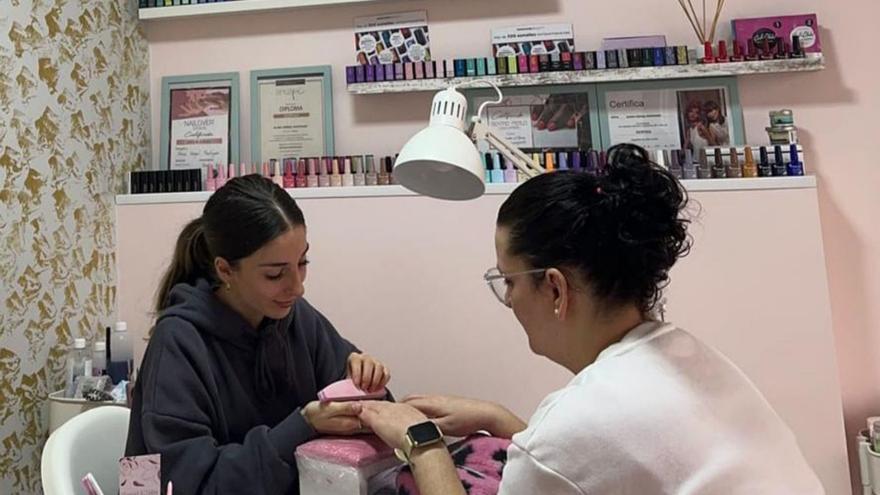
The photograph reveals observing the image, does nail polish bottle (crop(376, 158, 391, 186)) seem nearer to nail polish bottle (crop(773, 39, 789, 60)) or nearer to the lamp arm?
the lamp arm

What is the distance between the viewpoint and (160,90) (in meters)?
→ 1.83

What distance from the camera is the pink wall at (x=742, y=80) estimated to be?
154 cm

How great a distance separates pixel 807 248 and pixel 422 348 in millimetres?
913

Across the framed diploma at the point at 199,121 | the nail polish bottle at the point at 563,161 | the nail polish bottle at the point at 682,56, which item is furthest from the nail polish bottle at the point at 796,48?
the framed diploma at the point at 199,121

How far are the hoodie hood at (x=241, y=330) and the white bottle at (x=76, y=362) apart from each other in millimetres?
555

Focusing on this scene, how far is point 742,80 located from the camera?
159cm

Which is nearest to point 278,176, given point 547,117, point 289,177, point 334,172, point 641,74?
point 289,177

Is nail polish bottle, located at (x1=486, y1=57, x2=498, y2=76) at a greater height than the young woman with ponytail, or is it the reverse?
nail polish bottle, located at (x1=486, y1=57, x2=498, y2=76)

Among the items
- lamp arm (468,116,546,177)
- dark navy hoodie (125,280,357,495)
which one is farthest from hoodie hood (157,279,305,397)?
lamp arm (468,116,546,177)

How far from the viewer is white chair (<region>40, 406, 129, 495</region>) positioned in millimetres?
927

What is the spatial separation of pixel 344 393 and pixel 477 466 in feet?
0.76

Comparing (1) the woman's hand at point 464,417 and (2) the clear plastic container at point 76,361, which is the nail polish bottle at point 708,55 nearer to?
(1) the woman's hand at point 464,417

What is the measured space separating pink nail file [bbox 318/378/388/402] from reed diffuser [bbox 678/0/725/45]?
119 cm

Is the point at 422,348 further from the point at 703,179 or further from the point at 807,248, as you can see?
the point at 807,248
